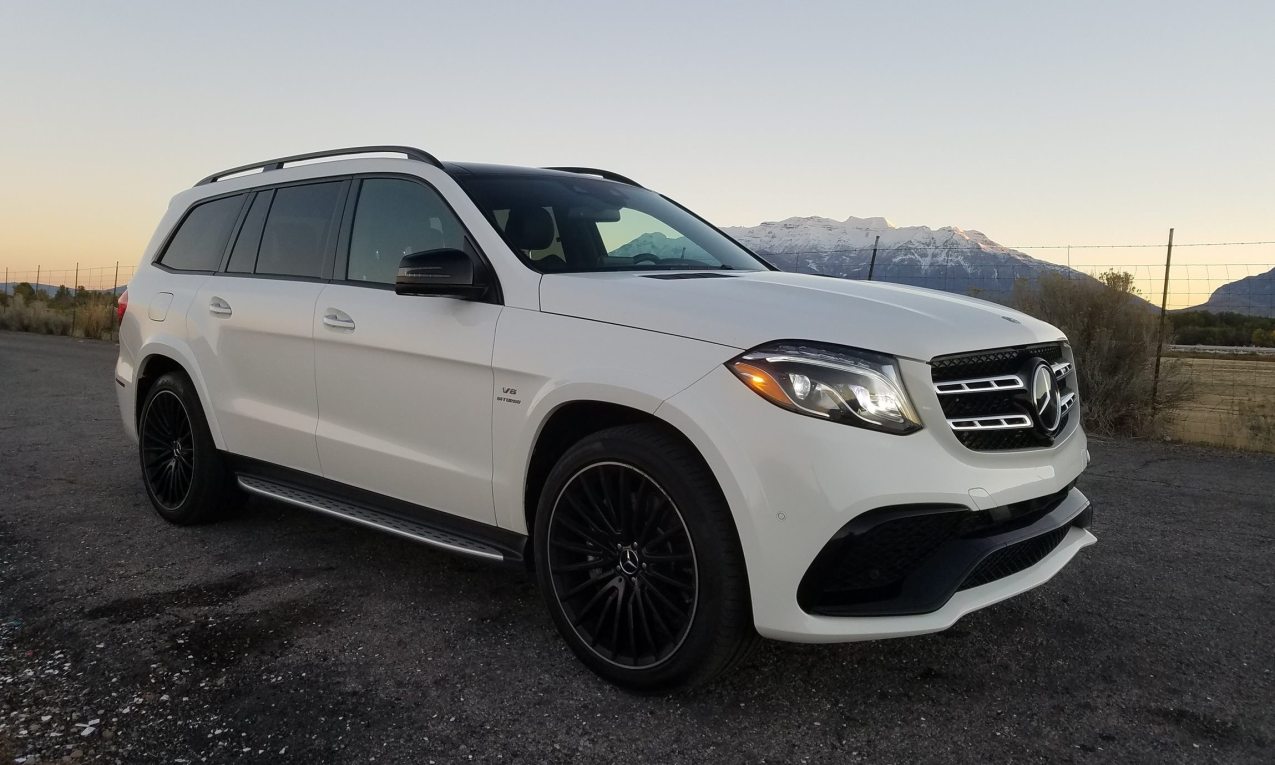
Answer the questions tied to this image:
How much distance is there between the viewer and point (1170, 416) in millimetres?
9172

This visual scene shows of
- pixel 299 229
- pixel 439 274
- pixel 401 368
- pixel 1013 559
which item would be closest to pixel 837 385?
pixel 1013 559

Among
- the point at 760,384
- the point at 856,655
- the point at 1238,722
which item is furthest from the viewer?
the point at 856,655

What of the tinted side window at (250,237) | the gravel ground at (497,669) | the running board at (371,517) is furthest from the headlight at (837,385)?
the tinted side window at (250,237)

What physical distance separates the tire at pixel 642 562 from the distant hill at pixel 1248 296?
1189 centimetres

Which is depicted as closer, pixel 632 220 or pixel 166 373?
pixel 632 220

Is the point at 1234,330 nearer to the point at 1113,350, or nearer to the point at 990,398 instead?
the point at 1113,350

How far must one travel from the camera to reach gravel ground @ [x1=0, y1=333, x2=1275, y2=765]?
8.84 ft

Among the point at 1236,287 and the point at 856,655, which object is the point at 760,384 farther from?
the point at 1236,287

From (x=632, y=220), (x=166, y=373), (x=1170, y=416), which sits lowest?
(x=1170, y=416)

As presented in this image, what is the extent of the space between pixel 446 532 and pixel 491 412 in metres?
0.58

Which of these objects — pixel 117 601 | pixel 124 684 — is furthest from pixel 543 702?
pixel 117 601

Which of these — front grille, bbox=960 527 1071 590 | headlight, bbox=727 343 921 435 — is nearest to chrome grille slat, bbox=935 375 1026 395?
headlight, bbox=727 343 921 435

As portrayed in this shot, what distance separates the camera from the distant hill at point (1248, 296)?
12352 millimetres

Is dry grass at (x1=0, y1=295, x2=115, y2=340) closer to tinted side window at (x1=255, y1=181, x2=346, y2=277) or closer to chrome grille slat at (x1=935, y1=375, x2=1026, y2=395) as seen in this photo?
tinted side window at (x1=255, y1=181, x2=346, y2=277)
